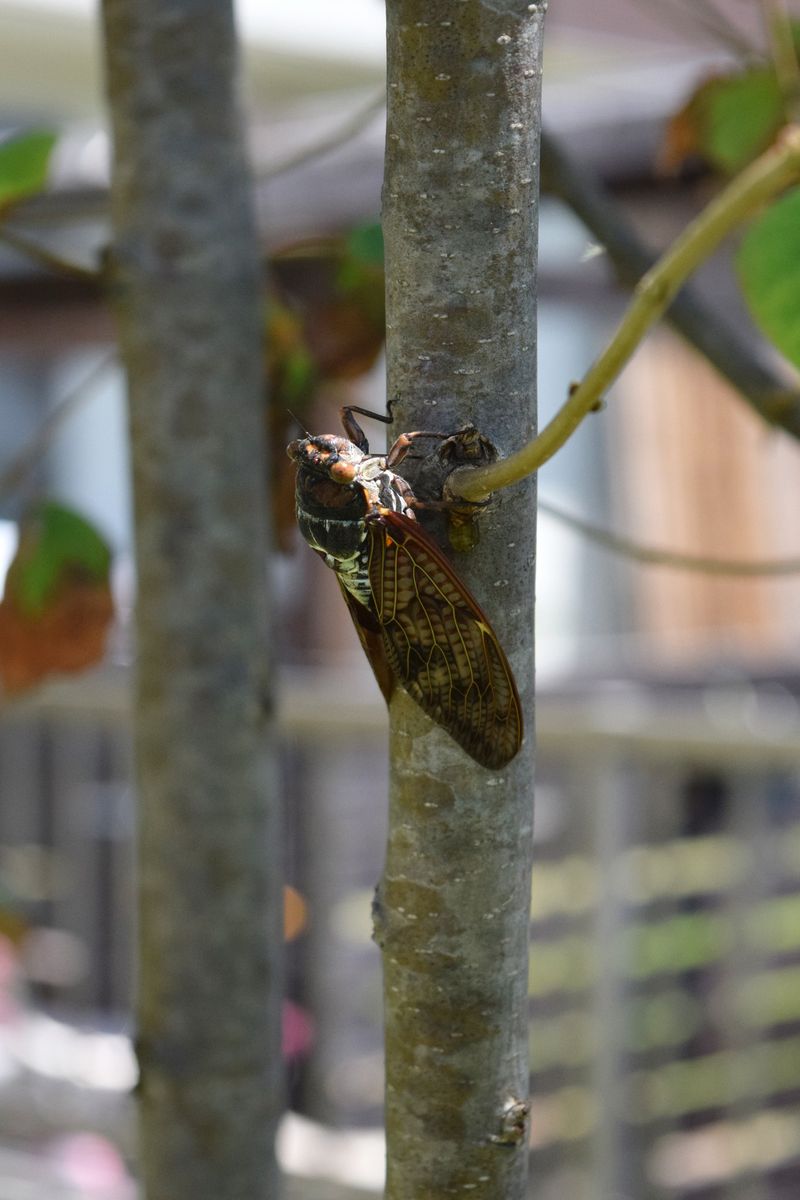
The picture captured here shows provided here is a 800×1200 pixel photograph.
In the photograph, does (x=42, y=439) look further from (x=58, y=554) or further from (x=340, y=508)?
(x=340, y=508)

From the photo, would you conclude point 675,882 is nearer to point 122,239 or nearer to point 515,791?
point 122,239

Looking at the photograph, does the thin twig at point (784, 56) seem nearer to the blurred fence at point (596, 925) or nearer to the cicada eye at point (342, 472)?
the cicada eye at point (342, 472)

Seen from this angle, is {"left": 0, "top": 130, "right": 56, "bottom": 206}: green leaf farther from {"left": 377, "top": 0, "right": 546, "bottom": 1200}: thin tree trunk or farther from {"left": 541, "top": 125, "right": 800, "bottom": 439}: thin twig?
{"left": 377, "top": 0, "right": 546, "bottom": 1200}: thin tree trunk

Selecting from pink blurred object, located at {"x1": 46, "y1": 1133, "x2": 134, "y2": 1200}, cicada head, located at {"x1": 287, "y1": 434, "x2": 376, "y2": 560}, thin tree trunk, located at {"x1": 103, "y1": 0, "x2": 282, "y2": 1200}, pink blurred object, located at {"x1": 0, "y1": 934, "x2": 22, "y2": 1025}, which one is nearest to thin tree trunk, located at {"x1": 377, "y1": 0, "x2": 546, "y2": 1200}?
cicada head, located at {"x1": 287, "y1": 434, "x2": 376, "y2": 560}

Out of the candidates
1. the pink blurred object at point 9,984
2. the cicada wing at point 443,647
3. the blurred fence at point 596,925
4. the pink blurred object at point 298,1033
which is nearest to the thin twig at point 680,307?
the cicada wing at point 443,647

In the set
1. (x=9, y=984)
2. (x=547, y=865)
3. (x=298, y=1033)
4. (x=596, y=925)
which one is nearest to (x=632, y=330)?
(x=596, y=925)

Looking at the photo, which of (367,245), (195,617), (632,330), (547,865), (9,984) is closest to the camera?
(632,330)
